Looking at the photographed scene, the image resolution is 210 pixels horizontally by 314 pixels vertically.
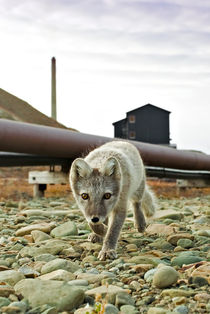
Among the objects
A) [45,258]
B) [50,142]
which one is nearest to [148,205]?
[45,258]

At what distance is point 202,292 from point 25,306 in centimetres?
102

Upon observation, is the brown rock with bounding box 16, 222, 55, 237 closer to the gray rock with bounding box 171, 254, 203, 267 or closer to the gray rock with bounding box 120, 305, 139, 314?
the gray rock with bounding box 171, 254, 203, 267

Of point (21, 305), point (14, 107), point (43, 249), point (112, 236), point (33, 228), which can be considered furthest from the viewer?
point (14, 107)

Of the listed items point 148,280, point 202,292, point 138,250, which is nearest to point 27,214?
point 138,250

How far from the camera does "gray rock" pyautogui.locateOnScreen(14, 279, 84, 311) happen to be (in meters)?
2.18

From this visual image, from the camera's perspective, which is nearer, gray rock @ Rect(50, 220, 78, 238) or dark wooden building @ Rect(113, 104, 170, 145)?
gray rock @ Rect(50, 220, 78, 238)

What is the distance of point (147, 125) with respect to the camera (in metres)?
33.0

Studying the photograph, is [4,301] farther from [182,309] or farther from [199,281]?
[199,281]

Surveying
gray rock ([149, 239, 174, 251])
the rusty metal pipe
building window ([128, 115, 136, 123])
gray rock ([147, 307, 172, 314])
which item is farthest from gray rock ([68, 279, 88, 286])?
building window ([128, 115, 136, 123])

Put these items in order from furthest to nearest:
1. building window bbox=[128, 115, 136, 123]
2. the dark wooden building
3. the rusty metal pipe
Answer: building window bbox=[128, 115, 136, 123]
the dark wooden building
the rusty metal pipe

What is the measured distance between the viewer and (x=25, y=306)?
7.17 feet

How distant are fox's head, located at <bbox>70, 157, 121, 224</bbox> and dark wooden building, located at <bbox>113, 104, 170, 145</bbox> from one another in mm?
29592

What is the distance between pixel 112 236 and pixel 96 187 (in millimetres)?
534

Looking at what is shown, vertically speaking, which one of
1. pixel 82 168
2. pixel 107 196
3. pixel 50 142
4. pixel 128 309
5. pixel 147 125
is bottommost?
pixel 128 309
